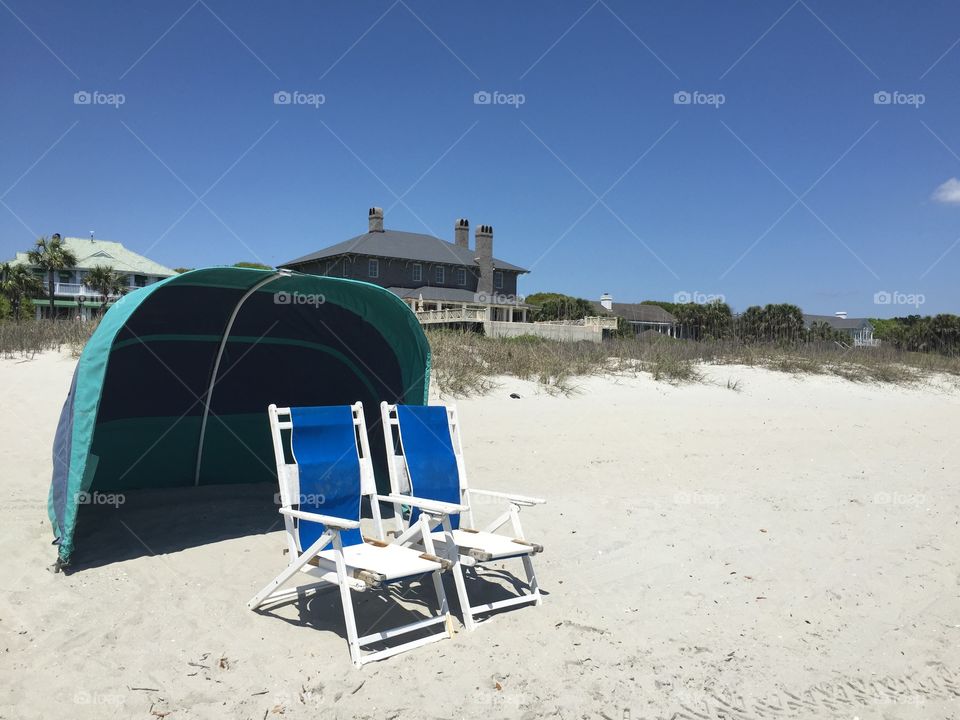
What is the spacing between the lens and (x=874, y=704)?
12.0ft

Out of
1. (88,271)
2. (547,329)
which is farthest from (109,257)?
(547,329)

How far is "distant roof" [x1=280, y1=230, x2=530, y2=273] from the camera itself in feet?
141

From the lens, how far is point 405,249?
4425 cm

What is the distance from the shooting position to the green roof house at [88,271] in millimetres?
43188

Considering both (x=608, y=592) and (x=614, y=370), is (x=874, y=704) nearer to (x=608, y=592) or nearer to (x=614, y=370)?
(x=608, y=592)

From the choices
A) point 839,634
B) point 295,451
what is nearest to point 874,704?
point 839,634

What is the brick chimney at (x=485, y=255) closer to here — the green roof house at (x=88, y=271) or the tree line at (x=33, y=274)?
the tree line at (x=33, y=274)

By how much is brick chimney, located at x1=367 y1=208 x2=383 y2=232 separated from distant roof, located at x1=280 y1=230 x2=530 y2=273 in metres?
0.40

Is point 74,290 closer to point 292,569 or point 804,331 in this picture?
point 804,331

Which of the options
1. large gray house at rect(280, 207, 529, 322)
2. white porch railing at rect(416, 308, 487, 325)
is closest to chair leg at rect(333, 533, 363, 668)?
white porch railing at rect(416, 308, 487, 325)

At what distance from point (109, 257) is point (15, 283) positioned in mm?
8757

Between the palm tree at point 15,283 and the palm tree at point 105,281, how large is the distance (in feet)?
9.83

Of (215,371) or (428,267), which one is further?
(428,267)

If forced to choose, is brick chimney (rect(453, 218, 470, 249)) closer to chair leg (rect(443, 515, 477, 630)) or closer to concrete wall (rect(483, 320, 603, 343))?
concrete wall (rect(483, 320, 603, 343))
